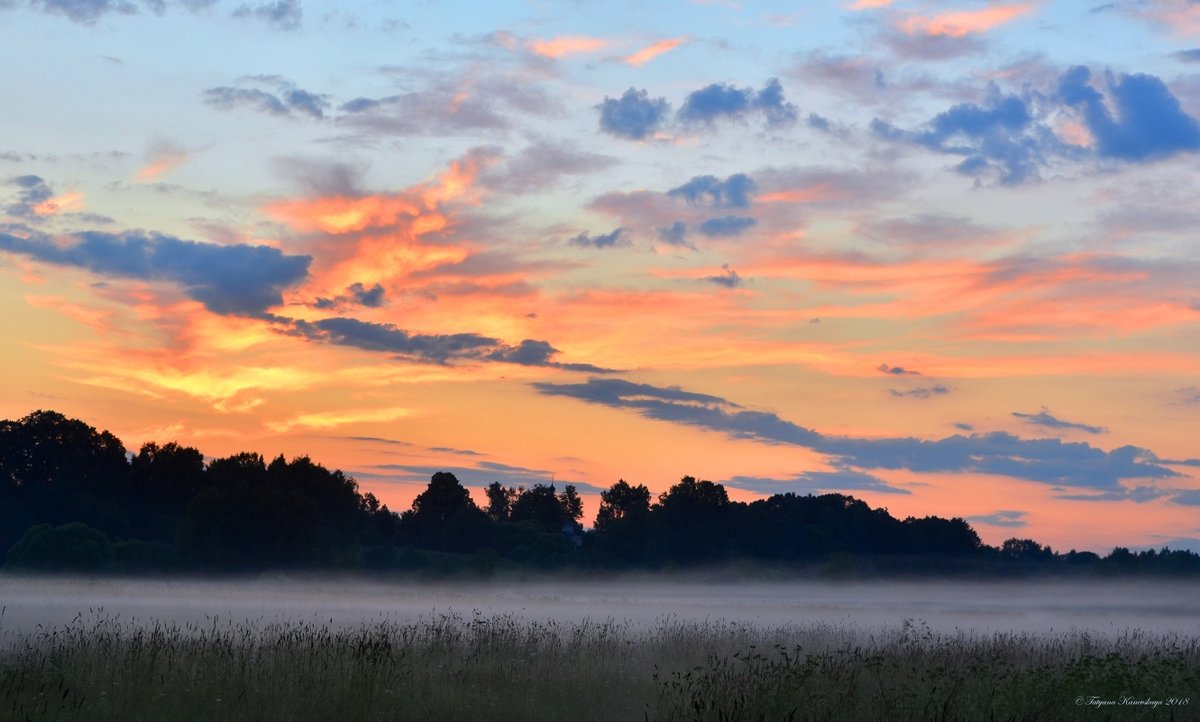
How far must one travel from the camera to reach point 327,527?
13025 centimetres

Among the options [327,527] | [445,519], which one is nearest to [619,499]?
[445,519]

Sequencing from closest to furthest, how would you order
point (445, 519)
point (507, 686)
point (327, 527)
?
point (507, 686) → point (327, 527) → point (445, 519)

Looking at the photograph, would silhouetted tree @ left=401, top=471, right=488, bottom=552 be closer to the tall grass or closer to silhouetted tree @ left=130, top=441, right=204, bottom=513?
silhouetted tree @ left=130, top=441, right=204, bottom=513

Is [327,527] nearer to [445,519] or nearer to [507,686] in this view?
[445,519]

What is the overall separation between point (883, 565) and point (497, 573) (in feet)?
195

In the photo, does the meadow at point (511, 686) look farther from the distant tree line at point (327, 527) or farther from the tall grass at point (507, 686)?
the distant tree line at point (327, 527)

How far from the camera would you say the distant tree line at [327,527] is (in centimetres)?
11325

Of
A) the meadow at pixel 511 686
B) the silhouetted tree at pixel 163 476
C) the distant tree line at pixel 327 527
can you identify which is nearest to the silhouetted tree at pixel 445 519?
the distant tree line at pixel 327 527

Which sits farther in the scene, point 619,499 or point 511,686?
point 619,499

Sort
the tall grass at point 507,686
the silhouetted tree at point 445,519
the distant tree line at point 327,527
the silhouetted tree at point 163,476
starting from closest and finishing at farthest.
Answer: the tall grass at point 507,686 → the distant tree line at point 327,527 → the silhouetted tree at point 163,476 → the silhouetted tree at point 445,519

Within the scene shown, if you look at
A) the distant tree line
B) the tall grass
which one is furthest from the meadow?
the distant tree line

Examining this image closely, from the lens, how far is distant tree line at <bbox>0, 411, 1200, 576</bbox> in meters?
113

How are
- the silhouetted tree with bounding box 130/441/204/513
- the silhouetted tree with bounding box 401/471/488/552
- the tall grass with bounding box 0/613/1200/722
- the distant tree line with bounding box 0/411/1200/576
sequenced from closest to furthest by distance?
the tall grass with bounding box 0/613/1200/722, the distant tree line with bounding box 0/411/1200/576, the silhouetted tree with bounding box 130/441/204/513, the silhouetted tree with bounding box 401/471/488/552

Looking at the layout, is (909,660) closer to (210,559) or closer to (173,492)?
(210,559)
